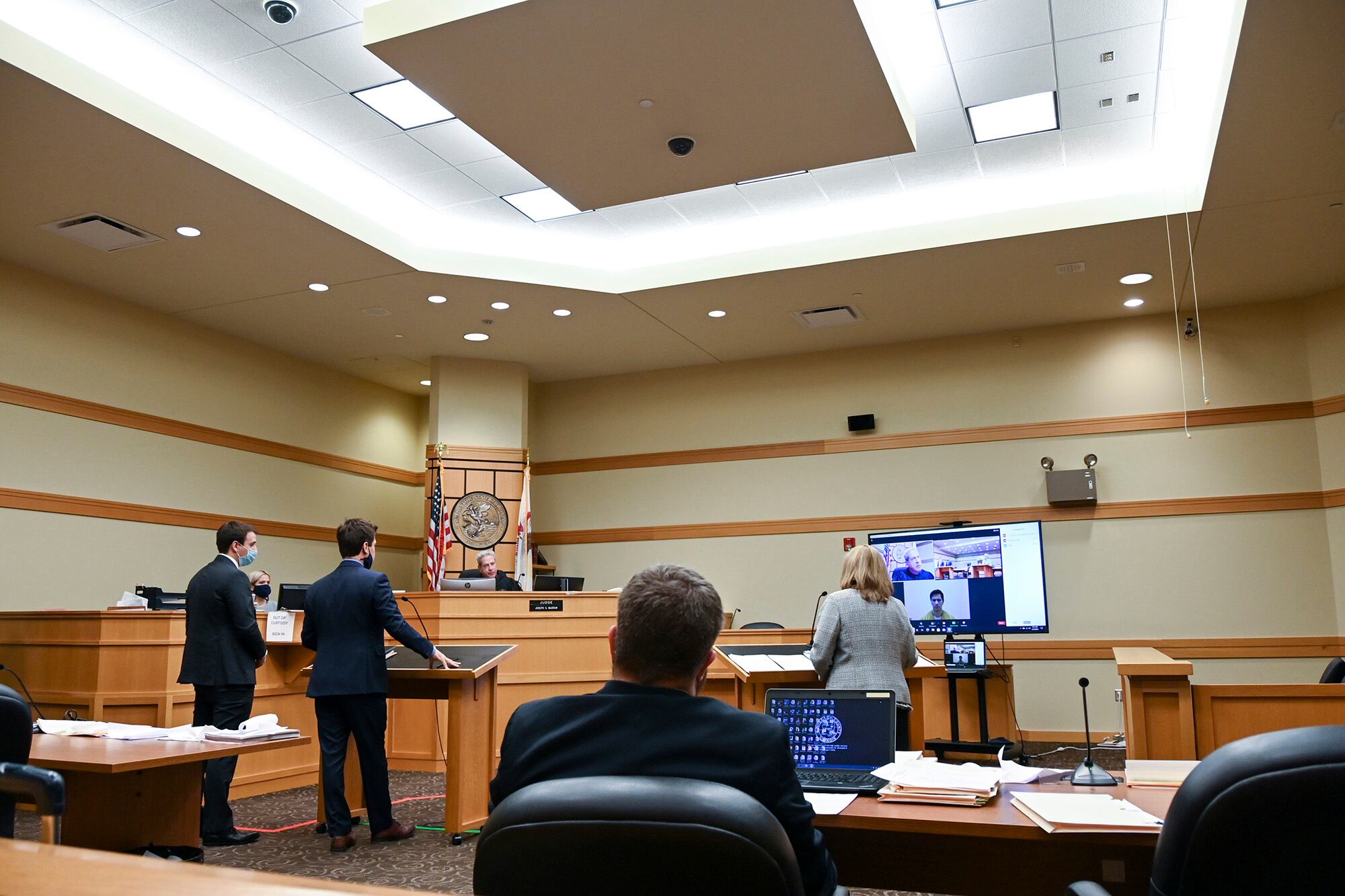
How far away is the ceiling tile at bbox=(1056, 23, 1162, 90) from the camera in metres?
5.38

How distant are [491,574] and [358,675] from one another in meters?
4.00

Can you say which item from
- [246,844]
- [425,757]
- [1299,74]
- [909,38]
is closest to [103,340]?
[425,757]

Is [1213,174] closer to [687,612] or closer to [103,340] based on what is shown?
[687,612]

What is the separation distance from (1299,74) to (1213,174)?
43.3 inches

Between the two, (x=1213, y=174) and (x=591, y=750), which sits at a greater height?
(x=1213, y=174)

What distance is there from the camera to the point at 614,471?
1066 cm

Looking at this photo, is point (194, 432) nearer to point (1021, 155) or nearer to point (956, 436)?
point (956, 436)

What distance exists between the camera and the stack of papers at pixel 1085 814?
5.59 ft

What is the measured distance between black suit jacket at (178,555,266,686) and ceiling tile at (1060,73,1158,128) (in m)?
5.40

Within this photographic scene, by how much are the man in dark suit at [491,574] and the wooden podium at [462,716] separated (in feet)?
8.56

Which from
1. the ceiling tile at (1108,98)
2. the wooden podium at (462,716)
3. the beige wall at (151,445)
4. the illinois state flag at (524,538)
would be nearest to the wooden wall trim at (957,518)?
the illinois state flag at (524,538)

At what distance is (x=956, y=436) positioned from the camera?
9281mm

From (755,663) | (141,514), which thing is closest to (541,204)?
(755,663)

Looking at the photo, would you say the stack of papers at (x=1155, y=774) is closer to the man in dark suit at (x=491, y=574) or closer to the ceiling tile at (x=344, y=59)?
the ceiling tile at (x=344, y=59)
